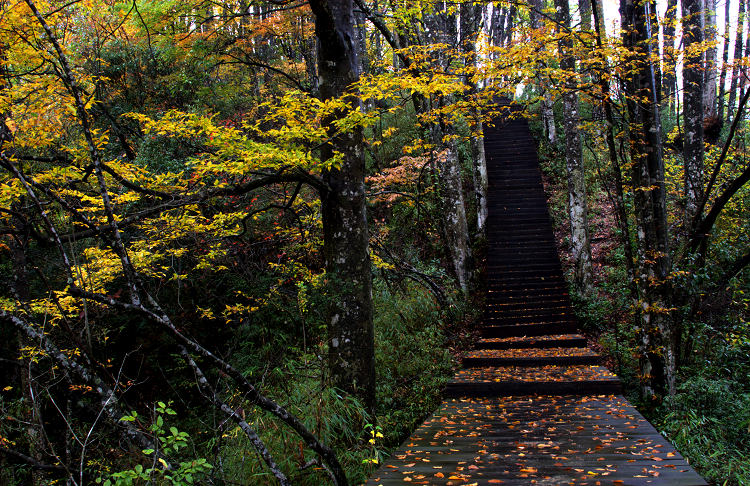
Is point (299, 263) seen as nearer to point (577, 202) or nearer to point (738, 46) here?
point (577, 202)

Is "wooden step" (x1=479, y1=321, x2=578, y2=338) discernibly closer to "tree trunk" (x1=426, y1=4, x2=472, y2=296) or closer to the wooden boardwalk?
the wooden boardwalk

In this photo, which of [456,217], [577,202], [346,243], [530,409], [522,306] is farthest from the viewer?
[577,202]

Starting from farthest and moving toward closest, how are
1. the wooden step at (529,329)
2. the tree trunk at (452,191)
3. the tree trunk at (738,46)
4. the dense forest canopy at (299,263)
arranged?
the tree trunk at (738,46) → the tree trunk at (452,191) → the wooden step at (529,329) → the dense forest canopy at (299,263)

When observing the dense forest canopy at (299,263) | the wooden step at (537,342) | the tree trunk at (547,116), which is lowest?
the wooden step at (537,342)

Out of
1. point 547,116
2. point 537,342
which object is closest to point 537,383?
point 537,342

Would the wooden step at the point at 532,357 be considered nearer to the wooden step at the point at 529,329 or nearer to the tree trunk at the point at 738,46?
the wooden step at the point at 529,329

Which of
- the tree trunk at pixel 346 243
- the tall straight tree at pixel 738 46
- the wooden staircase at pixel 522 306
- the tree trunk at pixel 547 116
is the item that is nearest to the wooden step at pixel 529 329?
the wooden staircase at pixel 522 306

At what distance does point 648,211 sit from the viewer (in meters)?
6.60

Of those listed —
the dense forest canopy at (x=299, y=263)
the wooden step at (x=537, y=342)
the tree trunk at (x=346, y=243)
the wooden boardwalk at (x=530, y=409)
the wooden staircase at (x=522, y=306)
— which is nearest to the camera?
the wooden boardwalk at (x=530, y=409)

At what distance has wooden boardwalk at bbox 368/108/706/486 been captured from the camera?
377 cm

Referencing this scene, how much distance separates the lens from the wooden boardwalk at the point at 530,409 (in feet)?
12.4

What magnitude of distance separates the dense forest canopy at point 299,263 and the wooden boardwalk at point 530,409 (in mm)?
579

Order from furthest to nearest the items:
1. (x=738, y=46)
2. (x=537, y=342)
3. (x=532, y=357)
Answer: (x=738, y=46) < (x=537, y=342) < (x=532, y=357)

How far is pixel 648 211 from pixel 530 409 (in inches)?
136
